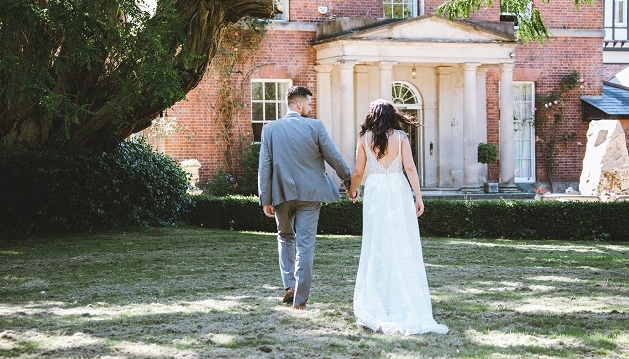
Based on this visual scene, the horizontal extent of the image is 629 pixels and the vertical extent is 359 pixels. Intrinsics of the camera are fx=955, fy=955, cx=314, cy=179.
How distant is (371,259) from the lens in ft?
24.0

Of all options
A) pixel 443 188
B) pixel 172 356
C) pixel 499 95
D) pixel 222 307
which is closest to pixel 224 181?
pixel 443 188

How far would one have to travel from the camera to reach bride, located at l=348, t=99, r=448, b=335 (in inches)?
282

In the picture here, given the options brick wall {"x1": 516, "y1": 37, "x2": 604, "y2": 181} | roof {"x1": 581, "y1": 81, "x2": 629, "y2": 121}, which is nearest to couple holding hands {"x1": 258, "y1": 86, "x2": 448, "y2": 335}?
brick wall {"x1": 516, "y1": 37, "x2": 604, "y2": 181}

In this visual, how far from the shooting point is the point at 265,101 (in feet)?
77.9

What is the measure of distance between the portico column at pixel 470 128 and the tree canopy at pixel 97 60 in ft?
31.6

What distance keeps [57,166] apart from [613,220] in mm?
9140

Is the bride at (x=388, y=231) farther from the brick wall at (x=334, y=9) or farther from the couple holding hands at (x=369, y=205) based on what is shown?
the brick wall at (x=334, y=9)

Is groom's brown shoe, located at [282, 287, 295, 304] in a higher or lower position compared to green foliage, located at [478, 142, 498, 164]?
lower

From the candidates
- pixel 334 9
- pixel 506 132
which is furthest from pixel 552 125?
pixel 334 9

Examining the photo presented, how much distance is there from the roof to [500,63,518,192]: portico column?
322 cm

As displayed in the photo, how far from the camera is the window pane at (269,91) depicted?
78.0ft

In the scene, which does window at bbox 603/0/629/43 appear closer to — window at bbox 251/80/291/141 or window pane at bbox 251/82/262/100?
window at bbox 251/80/291/141

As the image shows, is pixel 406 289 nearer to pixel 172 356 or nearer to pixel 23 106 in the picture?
pixel 172 356

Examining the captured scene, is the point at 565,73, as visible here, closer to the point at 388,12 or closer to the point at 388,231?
the point at 388,12
